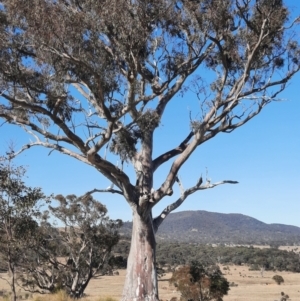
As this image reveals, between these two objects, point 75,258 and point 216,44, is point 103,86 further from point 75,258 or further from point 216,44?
point 75,258

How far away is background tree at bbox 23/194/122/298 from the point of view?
22922mm

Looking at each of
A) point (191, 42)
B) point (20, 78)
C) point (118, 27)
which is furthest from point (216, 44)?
point (20, 78)

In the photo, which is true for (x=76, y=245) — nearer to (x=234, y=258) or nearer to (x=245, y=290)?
(x=245, y=290)

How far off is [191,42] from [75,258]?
608 inches

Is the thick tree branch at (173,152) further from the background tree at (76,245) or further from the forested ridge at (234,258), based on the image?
the forested ridge at (234,258)

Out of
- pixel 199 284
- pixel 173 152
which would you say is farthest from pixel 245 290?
pixel 173 152

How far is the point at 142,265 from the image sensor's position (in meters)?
9.52

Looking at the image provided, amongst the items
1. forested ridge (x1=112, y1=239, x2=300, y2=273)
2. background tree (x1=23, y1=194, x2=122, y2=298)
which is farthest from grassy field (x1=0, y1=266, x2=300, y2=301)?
forested ridge (x1=112, y1=239, x2=300, y2=273)

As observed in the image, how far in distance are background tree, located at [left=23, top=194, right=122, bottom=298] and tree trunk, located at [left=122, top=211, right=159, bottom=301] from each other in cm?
1374

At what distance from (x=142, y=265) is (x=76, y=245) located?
14.9m

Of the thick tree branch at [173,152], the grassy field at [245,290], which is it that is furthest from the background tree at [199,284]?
the thick tree branch at [173,152]

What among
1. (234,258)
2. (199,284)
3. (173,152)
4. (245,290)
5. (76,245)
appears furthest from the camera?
(234,258)

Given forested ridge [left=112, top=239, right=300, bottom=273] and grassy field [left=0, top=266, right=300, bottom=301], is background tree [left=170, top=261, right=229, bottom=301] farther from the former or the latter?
forested ridge [left=112, top=239, right=300, bottom=273]

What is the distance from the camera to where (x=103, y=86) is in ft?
30.3
